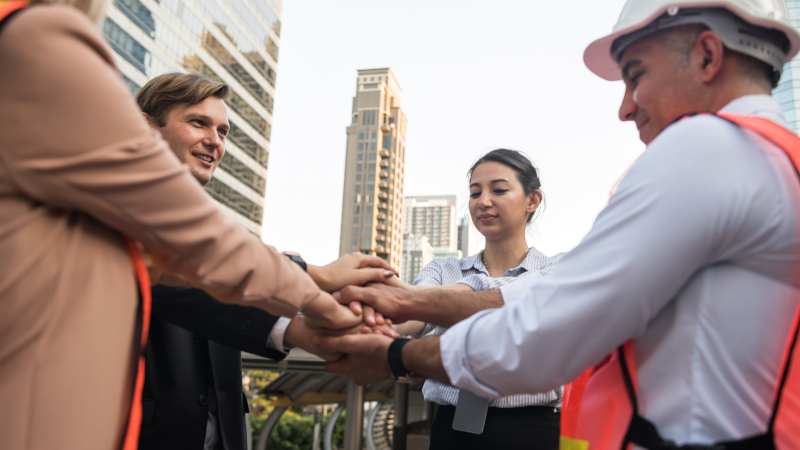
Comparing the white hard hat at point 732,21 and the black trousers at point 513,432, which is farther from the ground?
the white hard hat at point 732,21

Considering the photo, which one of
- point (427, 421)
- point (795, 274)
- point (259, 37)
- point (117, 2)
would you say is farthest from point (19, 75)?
point (259, 37)

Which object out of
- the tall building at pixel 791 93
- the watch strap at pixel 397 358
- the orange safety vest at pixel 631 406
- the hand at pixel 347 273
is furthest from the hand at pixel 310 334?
the tall building at pixel 791 93

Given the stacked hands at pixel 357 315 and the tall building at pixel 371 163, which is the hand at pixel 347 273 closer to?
the stacked hands at pixel 357 315

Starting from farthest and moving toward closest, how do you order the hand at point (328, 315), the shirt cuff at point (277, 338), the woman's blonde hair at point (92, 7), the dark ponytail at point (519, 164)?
1. the dark ponytail at point (519, 164)
2. the shirt cuff at point (277, 338)
3. the hand at point (328, 315)
4. the woman's blonde hair at point (92, 7)

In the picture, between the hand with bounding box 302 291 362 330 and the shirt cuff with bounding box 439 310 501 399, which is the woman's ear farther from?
the shirt cuff with bounding box 439 310 501 399

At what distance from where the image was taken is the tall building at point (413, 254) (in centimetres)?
11569

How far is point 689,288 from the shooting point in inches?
49.8

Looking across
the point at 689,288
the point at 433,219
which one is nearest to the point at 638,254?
the point at 689,288

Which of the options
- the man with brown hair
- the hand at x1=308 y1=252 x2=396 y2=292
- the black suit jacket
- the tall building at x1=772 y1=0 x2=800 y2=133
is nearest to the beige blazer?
the man with brown hair

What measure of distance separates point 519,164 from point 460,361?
79.6 inches

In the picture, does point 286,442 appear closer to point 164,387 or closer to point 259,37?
point 164,387

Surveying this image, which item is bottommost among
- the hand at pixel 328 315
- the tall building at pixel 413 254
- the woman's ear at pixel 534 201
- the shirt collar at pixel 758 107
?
the hand at pixel 328 315

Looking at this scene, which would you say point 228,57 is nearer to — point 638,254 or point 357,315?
point 357,315

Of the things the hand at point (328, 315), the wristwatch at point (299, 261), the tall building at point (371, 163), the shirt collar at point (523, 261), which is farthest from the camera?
the tall building at point (371, 163)
